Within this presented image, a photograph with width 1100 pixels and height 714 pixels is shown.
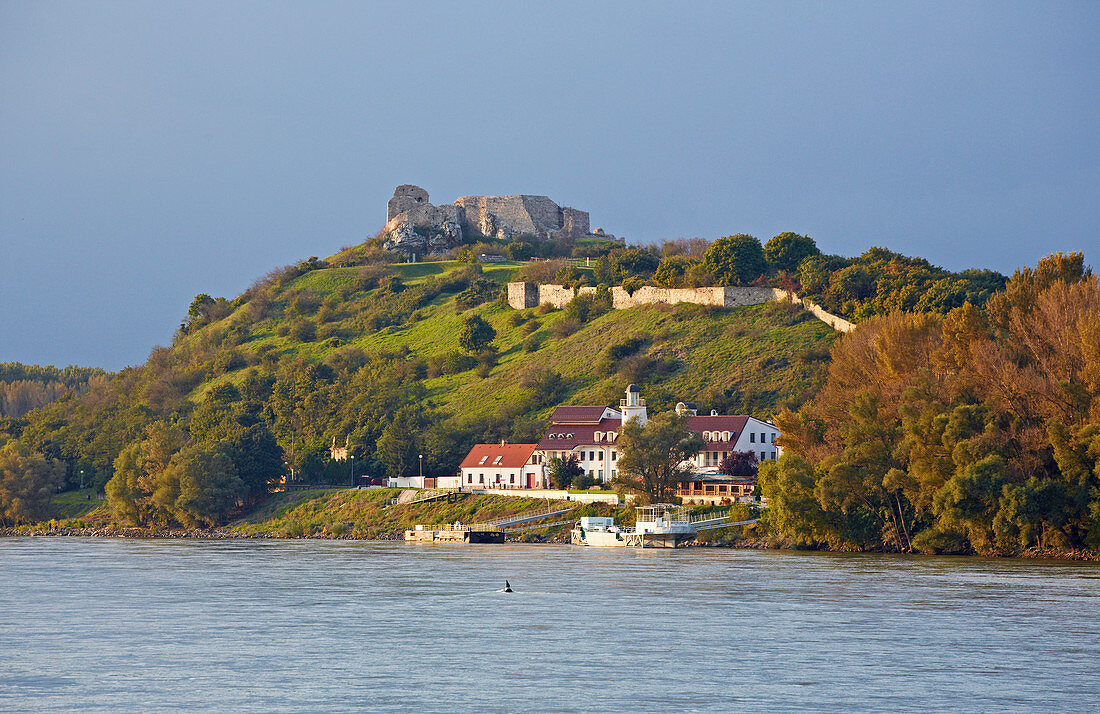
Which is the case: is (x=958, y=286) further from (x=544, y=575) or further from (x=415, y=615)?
(x=415, y=615)

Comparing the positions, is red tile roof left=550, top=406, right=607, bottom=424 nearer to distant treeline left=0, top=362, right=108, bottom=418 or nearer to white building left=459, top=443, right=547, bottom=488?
white building left=459, top=443, right=547, bottom=488

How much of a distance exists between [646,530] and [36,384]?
123m

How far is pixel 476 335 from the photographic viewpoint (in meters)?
131

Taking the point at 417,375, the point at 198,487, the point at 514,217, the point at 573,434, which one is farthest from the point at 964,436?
the point at 514,217

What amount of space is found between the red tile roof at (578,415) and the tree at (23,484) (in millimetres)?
43841

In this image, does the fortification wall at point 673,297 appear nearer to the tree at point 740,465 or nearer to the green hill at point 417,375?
the green hill at point 417,375

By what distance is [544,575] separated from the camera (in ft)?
183

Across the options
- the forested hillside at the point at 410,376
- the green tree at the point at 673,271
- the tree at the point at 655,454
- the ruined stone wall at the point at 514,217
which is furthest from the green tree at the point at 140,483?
the ruined stone wall at the point at 514,217

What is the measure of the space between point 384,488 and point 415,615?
57863 millimetres

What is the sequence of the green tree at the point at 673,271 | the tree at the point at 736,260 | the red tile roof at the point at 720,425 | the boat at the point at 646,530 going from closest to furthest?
the boat at the point at 646,530
the red tile roof at the point at 720,425
the tree at the point at 736,260
the green tree at the point at 673,271

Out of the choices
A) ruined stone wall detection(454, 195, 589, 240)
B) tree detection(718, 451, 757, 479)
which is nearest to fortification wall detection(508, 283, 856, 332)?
tree detection(718, 451, 757, 479)

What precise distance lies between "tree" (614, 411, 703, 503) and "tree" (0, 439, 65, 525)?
171 feet

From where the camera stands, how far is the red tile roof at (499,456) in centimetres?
9738

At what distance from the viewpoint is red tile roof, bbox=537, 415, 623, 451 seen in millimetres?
96375
